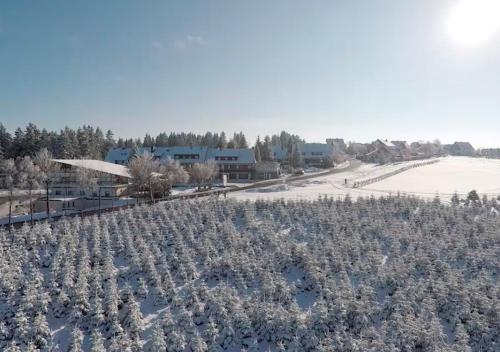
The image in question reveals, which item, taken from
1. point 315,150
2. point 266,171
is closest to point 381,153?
point 315,150

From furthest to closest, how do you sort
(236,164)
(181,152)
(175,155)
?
(181,152), (175,155), (236,164)

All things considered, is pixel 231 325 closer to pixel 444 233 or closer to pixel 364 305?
pixel 364 305

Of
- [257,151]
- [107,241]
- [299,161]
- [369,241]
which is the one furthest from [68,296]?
[299,161]

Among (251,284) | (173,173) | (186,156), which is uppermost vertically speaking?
(186,156)

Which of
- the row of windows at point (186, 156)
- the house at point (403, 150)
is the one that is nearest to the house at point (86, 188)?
the row of windows at point (186, 156)

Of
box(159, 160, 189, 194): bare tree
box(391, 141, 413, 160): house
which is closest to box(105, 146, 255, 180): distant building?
box(159, 160, 189, 194): bare tree

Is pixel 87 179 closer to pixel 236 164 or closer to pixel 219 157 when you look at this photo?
pixel 219 157
